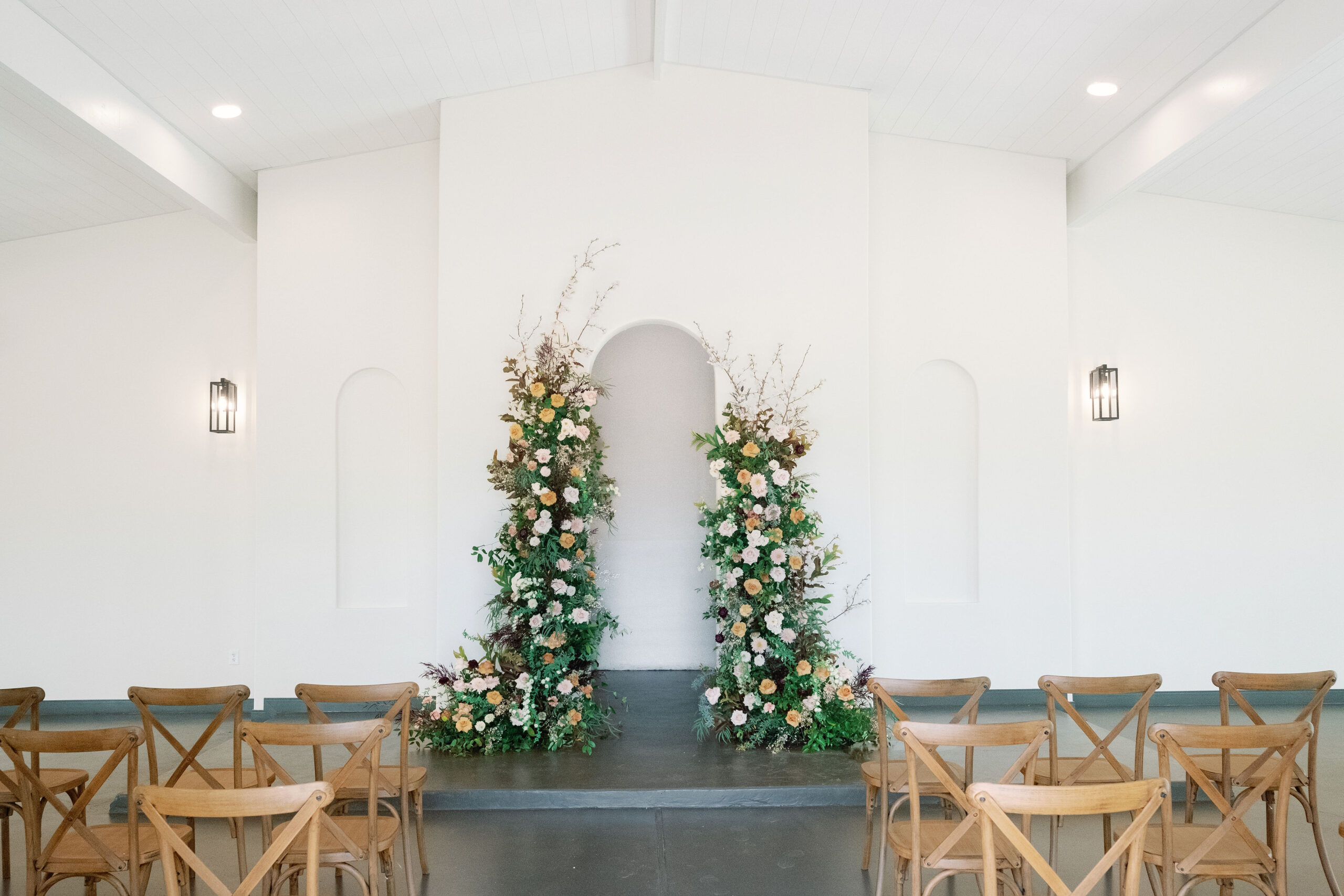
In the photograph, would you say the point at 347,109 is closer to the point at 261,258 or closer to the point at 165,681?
the point at 261,258

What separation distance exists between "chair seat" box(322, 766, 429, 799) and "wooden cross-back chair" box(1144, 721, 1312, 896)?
2.67m

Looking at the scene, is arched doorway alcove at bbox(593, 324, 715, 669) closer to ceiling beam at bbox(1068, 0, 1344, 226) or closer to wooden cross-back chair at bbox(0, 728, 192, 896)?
ceiling beam at bbox(1068, 0, 1344, 226)

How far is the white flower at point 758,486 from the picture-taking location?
5637 mm

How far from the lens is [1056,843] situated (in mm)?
4227

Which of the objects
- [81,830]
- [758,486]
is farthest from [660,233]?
[81,830]

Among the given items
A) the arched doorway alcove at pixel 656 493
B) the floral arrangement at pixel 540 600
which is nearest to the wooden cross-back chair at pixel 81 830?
the floral arrangement at pixel 540 600

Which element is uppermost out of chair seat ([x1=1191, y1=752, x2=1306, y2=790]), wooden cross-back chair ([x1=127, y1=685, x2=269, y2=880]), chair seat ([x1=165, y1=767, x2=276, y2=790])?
wooden cross-back chair ([x1=127, y1=685, x2=269, y2=880])

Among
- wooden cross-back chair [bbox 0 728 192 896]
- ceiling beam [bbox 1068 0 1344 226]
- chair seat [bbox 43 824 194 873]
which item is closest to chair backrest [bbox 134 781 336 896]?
wooden cross-back chair [bbox 0 728 192 896]

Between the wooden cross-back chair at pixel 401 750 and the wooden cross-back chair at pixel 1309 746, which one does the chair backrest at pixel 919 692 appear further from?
the wooden cross-back chair at pixel 401 750

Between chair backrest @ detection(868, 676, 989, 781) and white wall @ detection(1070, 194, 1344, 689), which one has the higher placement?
white wall @ detection(1070, 194, 1344, 689)

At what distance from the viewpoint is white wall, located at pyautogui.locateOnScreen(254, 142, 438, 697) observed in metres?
6.91

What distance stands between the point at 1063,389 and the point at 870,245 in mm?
1715

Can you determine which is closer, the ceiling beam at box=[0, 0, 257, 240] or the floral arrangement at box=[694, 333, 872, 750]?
the ceiling beam at box=[0, 0, 257, 240]

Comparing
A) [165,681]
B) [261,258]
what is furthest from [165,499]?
[261,258]
